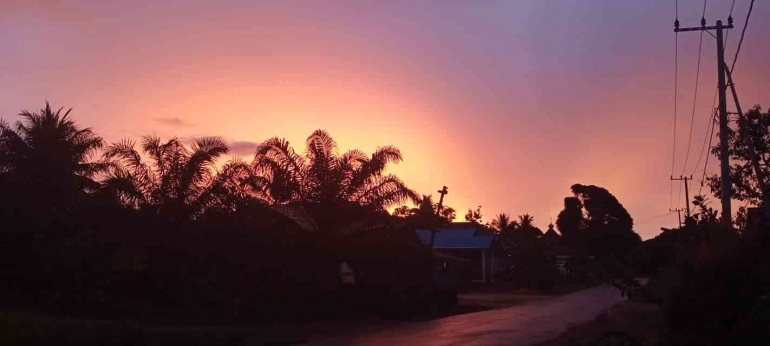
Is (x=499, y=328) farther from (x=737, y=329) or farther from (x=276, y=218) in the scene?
(x=737, y=329)

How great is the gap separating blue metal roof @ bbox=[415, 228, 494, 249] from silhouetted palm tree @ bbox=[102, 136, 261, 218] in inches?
1493

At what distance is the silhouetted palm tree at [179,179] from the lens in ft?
Result: 85.6

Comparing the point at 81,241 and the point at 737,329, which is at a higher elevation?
the point at 81,241

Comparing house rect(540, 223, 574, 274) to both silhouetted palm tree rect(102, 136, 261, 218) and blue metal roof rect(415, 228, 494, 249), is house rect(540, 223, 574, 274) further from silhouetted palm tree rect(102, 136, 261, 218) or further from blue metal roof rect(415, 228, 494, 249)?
silhouetted palm tree rect(102, 136, 261, 218)

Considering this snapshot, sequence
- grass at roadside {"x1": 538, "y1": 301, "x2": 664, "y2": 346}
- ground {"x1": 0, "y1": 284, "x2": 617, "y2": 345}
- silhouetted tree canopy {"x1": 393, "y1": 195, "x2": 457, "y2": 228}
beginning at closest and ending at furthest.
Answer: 1. grass at roadside {"x1": 538, "y1": 301, "x2": 664, "y2": 346}
2. ground {"x1": 0, "y1": 284, "x2": 617, "y2": 345}
3. silhouetted tree canopy {"x1": 393, "y1": 195, "x2": 457, "y2": 228}

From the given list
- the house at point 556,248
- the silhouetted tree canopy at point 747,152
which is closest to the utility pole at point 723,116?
the silhouetted tree canopy at point 747,152

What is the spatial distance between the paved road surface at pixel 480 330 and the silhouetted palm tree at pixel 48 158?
9.88 metres

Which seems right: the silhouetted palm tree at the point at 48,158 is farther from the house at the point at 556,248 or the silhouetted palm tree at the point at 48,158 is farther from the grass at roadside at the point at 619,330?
the house at the point at 556,248

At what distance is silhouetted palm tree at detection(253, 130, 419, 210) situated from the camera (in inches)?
1131

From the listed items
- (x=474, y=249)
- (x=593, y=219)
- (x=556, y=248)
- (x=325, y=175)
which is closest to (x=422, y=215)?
(x=325, y=175)

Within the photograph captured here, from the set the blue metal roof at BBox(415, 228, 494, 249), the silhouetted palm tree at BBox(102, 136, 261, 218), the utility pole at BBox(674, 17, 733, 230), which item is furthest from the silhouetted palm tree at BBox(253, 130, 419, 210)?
the blue metal roof at BBox(415, 228, 494, 249)

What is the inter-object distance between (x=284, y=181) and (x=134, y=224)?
18.2 feet

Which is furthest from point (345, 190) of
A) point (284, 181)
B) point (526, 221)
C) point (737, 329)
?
point (526, 221)

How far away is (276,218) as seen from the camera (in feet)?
89.8
